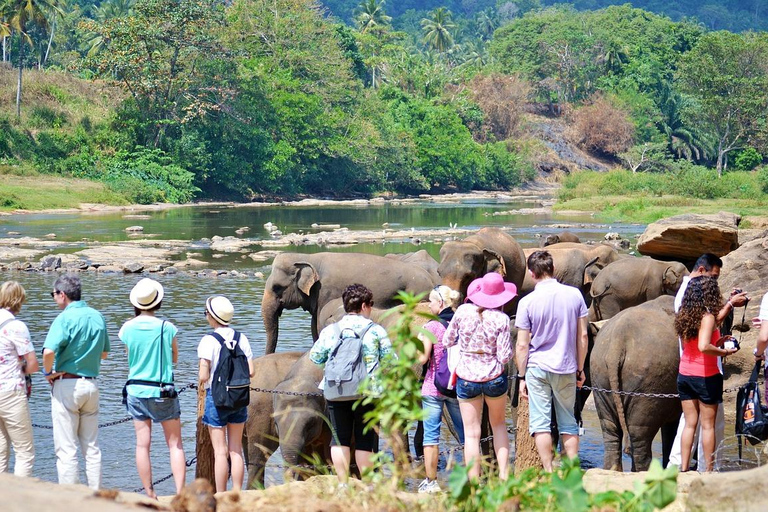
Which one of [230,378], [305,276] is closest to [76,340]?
[230,378]

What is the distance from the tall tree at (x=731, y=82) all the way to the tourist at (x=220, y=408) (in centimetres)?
7073

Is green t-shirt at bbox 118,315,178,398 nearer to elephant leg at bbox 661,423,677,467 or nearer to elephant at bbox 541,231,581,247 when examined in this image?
elephant leg at bbox 661,423,677,467

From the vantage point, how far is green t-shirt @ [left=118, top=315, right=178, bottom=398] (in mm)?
7039

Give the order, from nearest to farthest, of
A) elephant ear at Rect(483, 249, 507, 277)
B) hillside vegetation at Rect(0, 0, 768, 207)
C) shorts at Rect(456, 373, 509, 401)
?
shorts at Rect(456, 373, 509, 401), elephant ear at Rect(483, 249, 507, 277), hillside vegetation at Rect(0, 0, 768, 207)

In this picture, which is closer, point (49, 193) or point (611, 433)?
point (611, 433)

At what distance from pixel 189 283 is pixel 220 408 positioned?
691 inches

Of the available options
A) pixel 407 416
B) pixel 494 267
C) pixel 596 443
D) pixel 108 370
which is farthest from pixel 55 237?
pixel 407 416

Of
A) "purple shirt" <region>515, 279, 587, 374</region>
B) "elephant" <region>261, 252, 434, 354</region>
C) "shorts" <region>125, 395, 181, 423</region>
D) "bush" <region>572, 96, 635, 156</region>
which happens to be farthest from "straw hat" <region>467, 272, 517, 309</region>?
"bush" <region>572, 96, 635, 156</region>

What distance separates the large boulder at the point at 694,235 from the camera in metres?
14.6

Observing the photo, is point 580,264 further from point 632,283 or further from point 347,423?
point 347,423

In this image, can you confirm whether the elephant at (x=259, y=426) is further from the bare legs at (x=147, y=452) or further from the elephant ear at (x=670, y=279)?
the elephant ear at (x=670, y=279)

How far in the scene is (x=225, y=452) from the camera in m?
7.21

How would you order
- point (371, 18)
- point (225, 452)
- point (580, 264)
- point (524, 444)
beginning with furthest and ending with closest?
point (371, 18) → point (580, 264) → point (524, 444) → point (225, 452)

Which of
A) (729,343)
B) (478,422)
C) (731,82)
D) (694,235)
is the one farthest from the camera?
(731,82)
